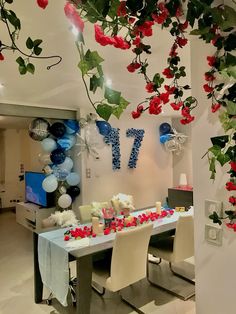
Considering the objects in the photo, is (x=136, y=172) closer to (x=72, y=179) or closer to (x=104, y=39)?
(x=72, y=179)

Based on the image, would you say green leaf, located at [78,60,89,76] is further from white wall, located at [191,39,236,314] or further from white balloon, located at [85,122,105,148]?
white balloon, located at [85,122,105,148]

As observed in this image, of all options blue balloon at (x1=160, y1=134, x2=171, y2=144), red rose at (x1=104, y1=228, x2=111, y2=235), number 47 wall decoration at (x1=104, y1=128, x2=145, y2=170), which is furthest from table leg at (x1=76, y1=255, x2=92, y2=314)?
blue balloon at (x1=160, y1=134, x2=171, y2=144)

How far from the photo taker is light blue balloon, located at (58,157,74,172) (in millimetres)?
4500

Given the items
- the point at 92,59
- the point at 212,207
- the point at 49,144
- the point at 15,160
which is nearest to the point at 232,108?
the point at 92,59

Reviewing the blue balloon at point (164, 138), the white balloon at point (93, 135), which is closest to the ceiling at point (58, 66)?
the white balloon at point (93, 135)

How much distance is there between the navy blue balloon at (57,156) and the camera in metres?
4.41

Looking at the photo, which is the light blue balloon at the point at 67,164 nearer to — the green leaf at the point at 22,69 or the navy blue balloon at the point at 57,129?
the navy blue balloon at the point at 57,129

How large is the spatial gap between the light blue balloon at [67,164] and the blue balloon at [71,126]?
1.57 ft

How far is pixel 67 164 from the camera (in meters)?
4.55

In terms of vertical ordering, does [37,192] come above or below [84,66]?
below

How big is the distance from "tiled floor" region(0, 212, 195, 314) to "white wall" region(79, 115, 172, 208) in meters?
1.60

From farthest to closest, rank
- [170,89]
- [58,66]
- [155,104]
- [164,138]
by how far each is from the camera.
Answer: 1. [164,138]
2. [58,66]
3. [170,89]
4. [155,104]

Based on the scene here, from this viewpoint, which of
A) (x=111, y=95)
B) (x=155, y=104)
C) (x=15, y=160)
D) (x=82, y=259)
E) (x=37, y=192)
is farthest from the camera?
(x=15, y=160)

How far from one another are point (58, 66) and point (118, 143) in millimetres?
2849
